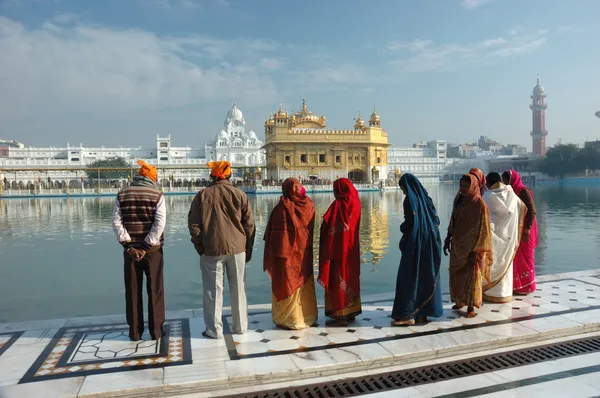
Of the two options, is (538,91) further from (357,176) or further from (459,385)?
(459,385)

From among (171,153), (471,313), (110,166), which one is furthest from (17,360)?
(171,153)

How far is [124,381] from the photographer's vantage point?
2676 millimetres

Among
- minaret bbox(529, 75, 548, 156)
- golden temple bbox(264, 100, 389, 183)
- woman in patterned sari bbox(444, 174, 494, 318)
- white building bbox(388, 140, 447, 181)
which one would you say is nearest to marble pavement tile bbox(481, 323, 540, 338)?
woman in patterned sari bbox(444, 174, 494, 318)

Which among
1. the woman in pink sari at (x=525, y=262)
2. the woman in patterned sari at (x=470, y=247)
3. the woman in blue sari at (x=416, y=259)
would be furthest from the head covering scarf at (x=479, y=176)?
the woman in blue sari at (x=416, y=259)

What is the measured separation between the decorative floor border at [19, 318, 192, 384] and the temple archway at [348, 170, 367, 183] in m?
38.3

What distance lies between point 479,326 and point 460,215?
942 mm

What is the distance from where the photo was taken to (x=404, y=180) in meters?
3.66

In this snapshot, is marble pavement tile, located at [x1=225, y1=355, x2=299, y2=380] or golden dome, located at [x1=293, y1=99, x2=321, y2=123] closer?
marble pavement tile, located at [x1=225, y1=355, x2=299, y2=380]

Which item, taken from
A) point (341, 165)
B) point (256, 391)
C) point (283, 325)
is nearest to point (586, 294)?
point (283, 325)

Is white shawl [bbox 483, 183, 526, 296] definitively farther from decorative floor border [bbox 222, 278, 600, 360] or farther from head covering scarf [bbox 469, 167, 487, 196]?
decorative floor border [bbox 222, 278, 600, 360]

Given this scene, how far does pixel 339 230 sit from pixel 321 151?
36349 mm

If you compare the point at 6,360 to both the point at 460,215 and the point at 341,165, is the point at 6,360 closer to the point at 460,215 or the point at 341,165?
the point at 460,215

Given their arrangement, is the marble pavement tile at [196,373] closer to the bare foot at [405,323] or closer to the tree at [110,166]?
the bare foot at [405,323]

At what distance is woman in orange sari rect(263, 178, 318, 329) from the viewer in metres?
3.54
